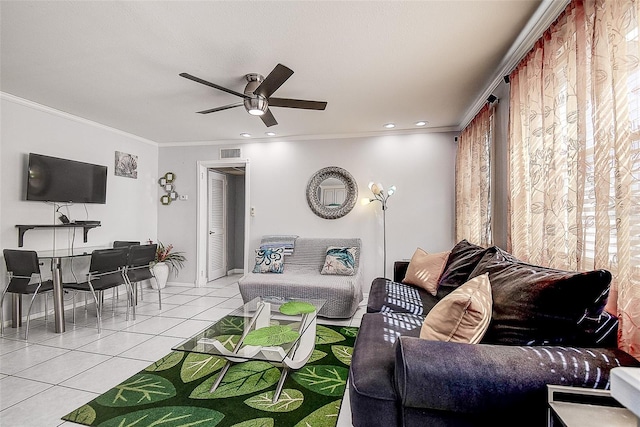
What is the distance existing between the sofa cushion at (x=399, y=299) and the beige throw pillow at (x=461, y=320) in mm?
904

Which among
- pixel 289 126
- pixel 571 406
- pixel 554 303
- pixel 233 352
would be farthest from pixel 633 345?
pixel 289 126

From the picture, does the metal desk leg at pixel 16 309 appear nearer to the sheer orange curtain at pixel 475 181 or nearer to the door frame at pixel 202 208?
the door frame at pixel 202 208

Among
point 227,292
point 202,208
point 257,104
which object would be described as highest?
point 257,104

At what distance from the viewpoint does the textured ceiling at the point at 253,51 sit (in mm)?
1871

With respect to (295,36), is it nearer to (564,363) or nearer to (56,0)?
(56,0)

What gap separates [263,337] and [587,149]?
208 cm

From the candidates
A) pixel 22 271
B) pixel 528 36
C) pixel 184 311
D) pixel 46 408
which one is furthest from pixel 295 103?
pixel 22 271

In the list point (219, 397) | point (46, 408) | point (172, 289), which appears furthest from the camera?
point (172, 289)

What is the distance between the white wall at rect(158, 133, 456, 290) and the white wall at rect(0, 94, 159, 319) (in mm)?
747

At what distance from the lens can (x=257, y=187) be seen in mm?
4914

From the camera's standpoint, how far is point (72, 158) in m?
3.83

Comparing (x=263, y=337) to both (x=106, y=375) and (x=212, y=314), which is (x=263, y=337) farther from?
(x=212, y=314)

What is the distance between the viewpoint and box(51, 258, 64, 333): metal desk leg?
9.93ft

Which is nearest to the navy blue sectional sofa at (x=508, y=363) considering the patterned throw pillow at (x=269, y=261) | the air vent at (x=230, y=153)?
the patterned throw pillow at (x=269, y=261)
